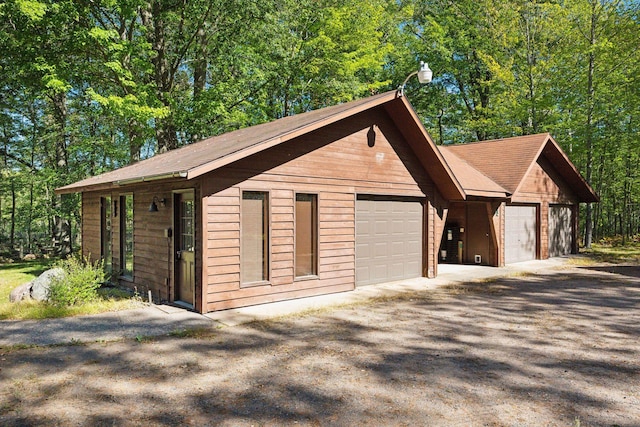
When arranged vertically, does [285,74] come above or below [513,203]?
above

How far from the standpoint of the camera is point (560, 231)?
18359 millimetres

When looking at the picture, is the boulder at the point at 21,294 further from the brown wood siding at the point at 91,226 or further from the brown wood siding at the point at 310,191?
the brown wood siding at the point at 310,191

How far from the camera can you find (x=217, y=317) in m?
7.36

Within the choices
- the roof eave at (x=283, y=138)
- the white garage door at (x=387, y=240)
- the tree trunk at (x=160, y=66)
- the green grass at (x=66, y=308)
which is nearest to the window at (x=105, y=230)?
the green grass at (x=66, y=308)

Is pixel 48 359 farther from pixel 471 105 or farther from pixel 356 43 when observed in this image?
pixel 471 105

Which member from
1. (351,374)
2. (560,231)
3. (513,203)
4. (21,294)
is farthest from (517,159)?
(21,294)

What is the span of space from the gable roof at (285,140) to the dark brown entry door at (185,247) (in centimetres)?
74

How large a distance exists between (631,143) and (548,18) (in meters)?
7.30

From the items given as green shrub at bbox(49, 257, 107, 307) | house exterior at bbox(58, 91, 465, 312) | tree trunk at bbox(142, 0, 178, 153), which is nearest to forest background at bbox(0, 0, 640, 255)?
tree trunk at bbox(142, 0, 178, 153)

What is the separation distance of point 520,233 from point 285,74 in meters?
11.2

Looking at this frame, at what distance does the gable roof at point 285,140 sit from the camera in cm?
739

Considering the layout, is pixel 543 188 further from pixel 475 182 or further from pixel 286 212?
pixel 286 212

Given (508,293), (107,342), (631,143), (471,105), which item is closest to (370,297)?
(508,293)

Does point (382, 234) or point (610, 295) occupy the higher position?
point (382, 234)
